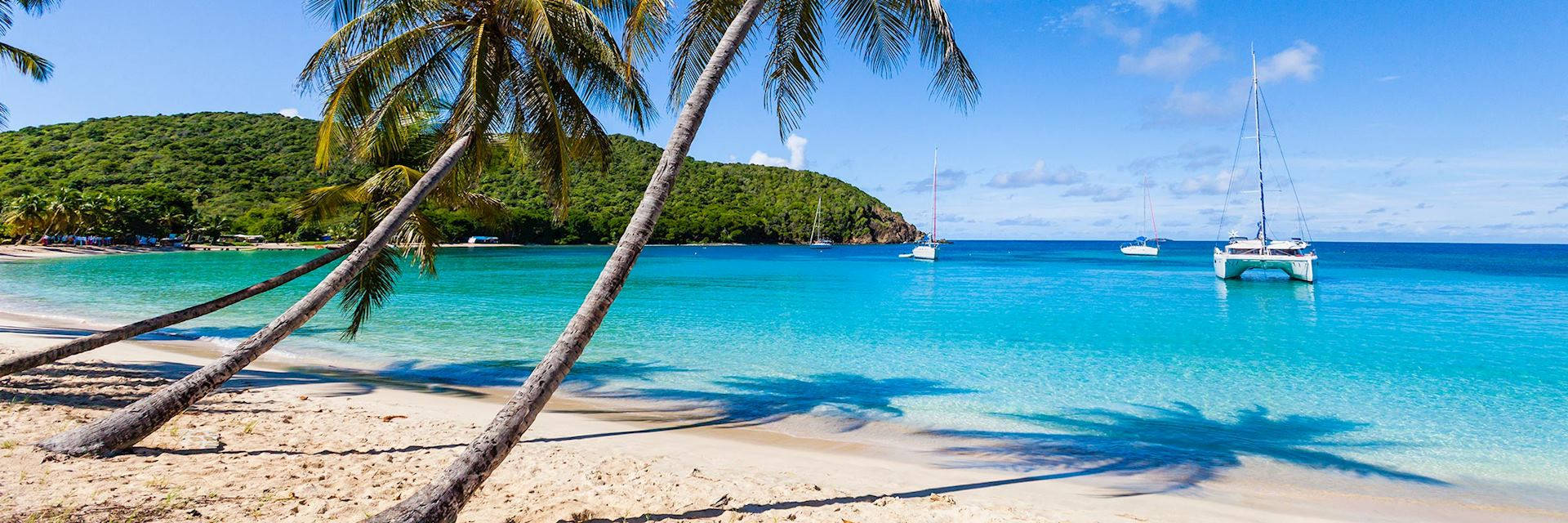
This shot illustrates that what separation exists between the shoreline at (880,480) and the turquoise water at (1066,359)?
598 millimetres

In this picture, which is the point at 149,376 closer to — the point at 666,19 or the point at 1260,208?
the point at 666,19

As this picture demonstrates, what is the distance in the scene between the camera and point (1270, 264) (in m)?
37.0

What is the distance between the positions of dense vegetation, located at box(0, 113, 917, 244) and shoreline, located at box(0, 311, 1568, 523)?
162 ft

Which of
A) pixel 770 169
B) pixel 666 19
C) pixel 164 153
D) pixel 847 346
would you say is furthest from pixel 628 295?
pixel 770 169

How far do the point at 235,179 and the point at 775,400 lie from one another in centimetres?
8813

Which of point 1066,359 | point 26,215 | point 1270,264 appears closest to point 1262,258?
point 1270,264

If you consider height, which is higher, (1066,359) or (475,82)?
(475,82)

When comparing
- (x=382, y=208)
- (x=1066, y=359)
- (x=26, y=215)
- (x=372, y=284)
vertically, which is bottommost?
(x=1066, y=359)

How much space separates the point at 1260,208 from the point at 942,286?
58.9ft

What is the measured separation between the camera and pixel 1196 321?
2052 centimetres

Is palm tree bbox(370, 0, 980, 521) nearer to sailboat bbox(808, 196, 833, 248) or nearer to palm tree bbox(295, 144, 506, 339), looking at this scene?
palm tree bbox(295, 144, 506, 339)

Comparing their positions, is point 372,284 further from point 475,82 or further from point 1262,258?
point 1262,258

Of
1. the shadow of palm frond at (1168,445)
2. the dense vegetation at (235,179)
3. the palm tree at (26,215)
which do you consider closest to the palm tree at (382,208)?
the shadow of palm frond at (1168,445)

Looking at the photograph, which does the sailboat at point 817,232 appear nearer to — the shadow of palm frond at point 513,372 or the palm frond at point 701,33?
the shadow of palm frond at point 513,372
